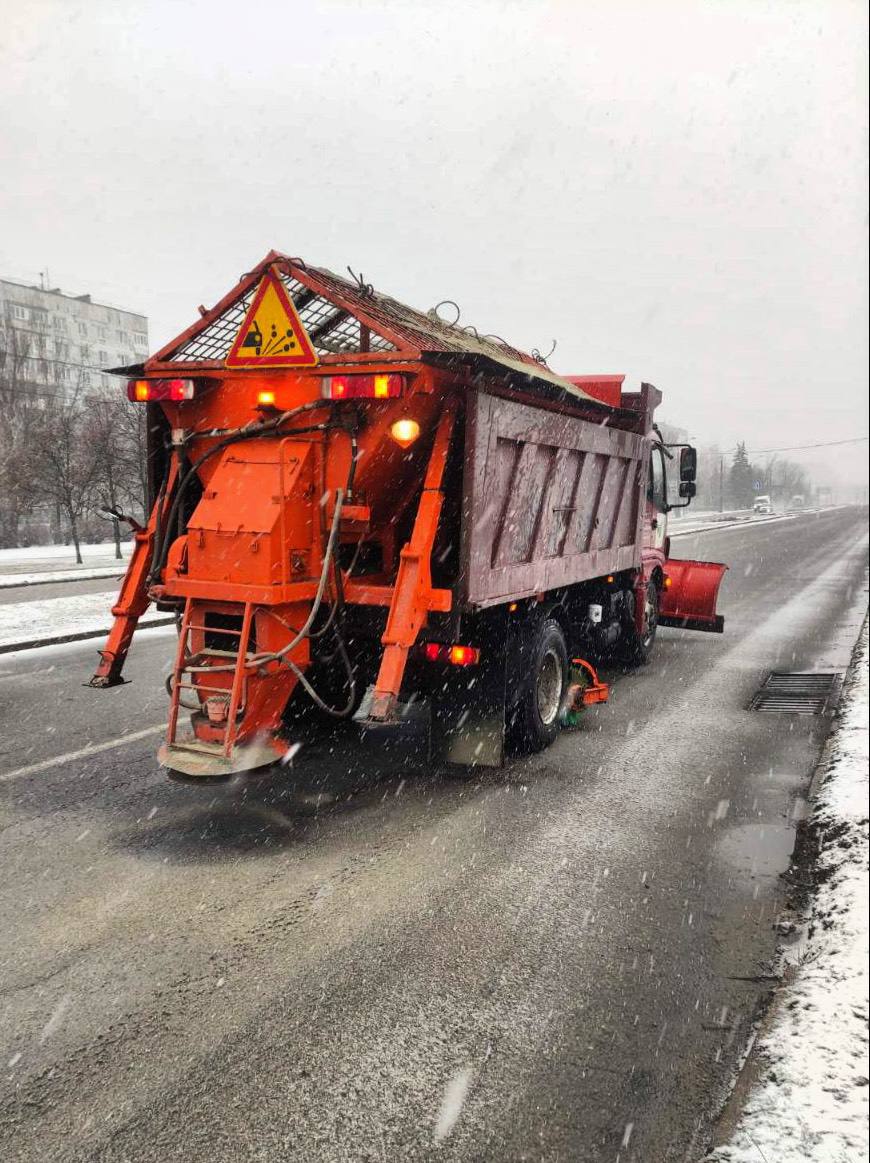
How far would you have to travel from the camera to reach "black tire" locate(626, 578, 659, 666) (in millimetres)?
9695

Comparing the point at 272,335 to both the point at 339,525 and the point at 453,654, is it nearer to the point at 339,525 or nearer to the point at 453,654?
the point at 339,525

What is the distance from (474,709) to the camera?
590 centimetres

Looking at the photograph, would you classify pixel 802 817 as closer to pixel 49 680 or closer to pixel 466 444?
pixel 466 444

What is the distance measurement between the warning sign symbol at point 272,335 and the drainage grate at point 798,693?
5165mm

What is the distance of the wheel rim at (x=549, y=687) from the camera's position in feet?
21.7

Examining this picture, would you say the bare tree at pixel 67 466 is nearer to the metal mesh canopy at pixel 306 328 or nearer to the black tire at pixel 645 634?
the black tire at pixel 645 634

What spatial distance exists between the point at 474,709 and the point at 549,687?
3.43 feet

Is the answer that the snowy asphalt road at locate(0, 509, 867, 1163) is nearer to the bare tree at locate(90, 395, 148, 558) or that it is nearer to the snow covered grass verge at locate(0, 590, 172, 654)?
the snow covered grass verge at locate(0, 590, 172, 654)

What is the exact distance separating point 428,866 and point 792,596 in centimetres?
1422

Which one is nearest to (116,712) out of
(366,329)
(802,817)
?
(366,329)

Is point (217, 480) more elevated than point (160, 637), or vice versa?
point (217, 480)

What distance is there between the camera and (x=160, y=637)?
11.7 meters

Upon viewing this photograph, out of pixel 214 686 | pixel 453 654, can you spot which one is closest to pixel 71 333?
pixel 214 686

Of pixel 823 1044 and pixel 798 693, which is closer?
pixel 823 1044
